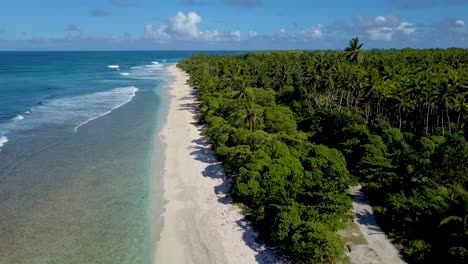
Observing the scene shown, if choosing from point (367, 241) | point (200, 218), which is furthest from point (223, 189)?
point (367, 241)

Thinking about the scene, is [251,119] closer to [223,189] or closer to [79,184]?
[223,189]

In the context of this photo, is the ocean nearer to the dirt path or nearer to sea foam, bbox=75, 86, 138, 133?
sea foam, bbox=75, 86, 138, 133

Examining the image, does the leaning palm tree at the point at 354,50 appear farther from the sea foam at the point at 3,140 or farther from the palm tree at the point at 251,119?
the sea foam at the point at 3,140

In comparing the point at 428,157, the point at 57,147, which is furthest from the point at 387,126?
the point at 57,147

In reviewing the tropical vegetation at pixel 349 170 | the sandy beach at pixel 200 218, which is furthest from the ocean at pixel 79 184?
the tropical vegetation at pixel 349 170

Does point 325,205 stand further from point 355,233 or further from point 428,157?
point 428,157
